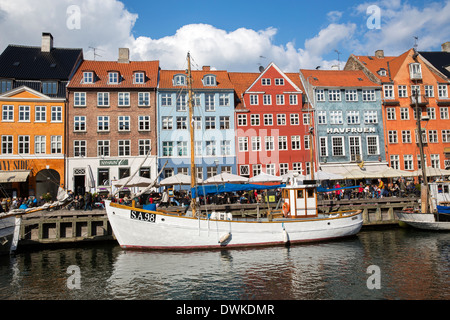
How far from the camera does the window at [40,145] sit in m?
36.8

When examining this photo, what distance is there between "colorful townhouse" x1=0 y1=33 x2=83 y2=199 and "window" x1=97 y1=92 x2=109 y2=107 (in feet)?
11.9

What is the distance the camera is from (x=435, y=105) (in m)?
45.0

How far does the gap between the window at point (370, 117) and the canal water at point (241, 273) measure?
2367 centimetres

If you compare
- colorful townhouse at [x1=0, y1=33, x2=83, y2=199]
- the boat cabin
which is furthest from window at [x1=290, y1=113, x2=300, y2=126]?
colorful townhouse at [x1=0, y1=33, x2=83, y2=199]

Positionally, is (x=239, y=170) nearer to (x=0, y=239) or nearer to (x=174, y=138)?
(x=174, y=138)

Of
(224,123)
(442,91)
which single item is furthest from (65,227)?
(442,91)

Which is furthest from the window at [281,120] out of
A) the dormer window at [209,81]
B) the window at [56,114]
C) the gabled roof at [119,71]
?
the window at [56,114]

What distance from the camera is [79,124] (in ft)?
125

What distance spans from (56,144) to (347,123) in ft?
112

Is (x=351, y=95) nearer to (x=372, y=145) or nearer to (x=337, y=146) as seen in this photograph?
(x=372, y=145)

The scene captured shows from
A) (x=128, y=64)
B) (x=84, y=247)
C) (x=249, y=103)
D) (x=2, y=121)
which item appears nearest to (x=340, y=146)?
(x=249, y=103)

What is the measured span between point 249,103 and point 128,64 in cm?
1571
